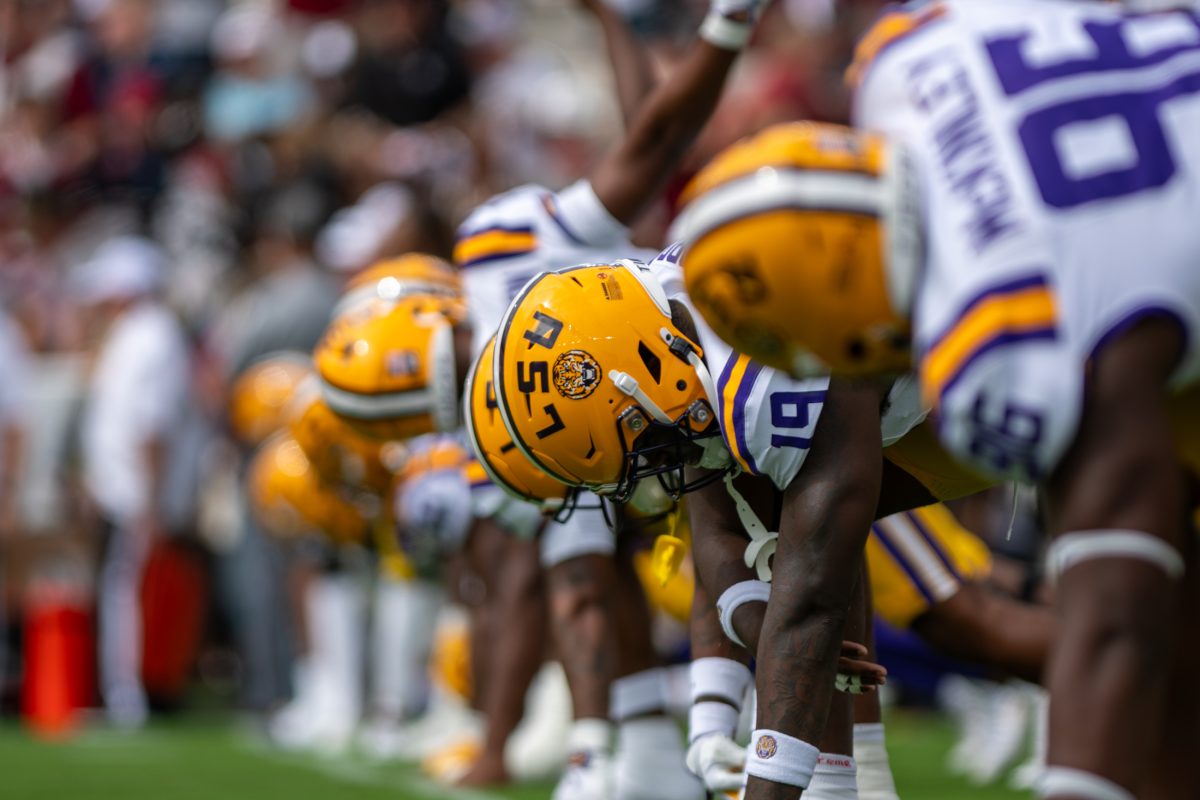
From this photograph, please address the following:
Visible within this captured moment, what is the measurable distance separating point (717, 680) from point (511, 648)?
258cm

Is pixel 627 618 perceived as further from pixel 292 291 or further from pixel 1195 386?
pixel 292 291

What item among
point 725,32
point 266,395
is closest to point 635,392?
point 725,32

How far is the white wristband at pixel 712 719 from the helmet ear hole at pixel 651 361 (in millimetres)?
719

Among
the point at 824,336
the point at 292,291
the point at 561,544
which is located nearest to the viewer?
the point at 824,336

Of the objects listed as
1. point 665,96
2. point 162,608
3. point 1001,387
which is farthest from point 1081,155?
point 162,608

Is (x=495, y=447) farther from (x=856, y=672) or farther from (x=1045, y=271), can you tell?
(x=1045, y=271)

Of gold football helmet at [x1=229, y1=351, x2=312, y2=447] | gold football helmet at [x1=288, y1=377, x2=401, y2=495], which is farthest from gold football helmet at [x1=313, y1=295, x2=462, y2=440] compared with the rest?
gold football helmet at [x1=229, y1=351, x2=312, y2=447]

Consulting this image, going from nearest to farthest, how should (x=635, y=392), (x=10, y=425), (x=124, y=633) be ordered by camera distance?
(x=635, y=392), (x=124, y=633), (x=10, y=425)

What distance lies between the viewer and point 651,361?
12.1 feet

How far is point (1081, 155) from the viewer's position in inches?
100

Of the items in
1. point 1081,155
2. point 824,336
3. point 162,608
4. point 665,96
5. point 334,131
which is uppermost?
point 334,131

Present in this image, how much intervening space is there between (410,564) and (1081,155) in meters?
5.50

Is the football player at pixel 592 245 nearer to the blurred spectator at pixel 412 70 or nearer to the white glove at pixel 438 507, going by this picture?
the white glove at pixel 438 507

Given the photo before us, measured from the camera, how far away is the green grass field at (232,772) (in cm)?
638
